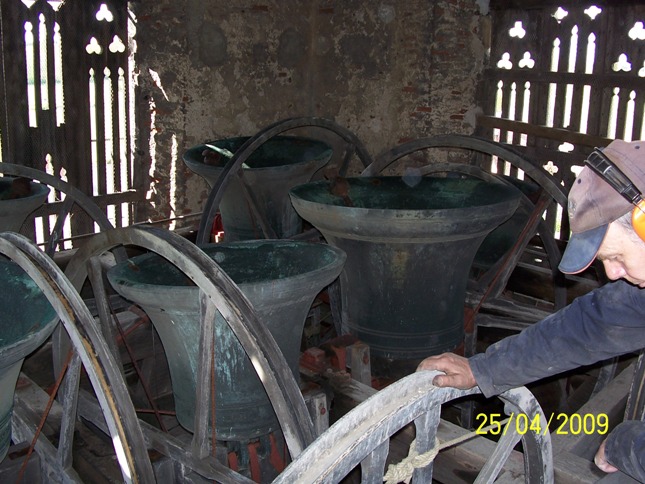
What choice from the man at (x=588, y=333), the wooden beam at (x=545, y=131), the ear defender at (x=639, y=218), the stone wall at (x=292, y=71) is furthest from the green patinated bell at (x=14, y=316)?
the wooden beam at (x=545, y=131)

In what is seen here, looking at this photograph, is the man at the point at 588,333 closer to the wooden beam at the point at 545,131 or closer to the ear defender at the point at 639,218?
the ear defender at the point at 639,218

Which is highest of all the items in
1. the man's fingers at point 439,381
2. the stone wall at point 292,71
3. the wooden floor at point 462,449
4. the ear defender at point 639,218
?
the stone wall at point 292,71

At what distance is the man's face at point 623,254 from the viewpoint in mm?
1553

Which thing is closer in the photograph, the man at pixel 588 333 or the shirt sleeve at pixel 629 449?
the man at pixel 588 333

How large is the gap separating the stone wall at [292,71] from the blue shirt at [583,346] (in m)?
4.83

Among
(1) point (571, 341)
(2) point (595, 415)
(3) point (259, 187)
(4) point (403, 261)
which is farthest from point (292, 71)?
(1) point (571, 341)

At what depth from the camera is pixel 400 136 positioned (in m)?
7.04

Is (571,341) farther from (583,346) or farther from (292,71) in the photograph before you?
(292,71)

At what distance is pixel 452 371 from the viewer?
5.72ft

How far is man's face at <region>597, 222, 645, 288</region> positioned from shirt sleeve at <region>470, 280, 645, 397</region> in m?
0.23

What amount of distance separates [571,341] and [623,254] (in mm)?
403

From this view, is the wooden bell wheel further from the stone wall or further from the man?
the stone wall

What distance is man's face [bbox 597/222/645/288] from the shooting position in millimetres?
1553

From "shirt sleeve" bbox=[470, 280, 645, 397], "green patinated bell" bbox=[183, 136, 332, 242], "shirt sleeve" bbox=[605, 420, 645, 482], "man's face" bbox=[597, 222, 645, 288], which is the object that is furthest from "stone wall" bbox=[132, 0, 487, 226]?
"man's face" bbox=[597, 222, 645, 288]
